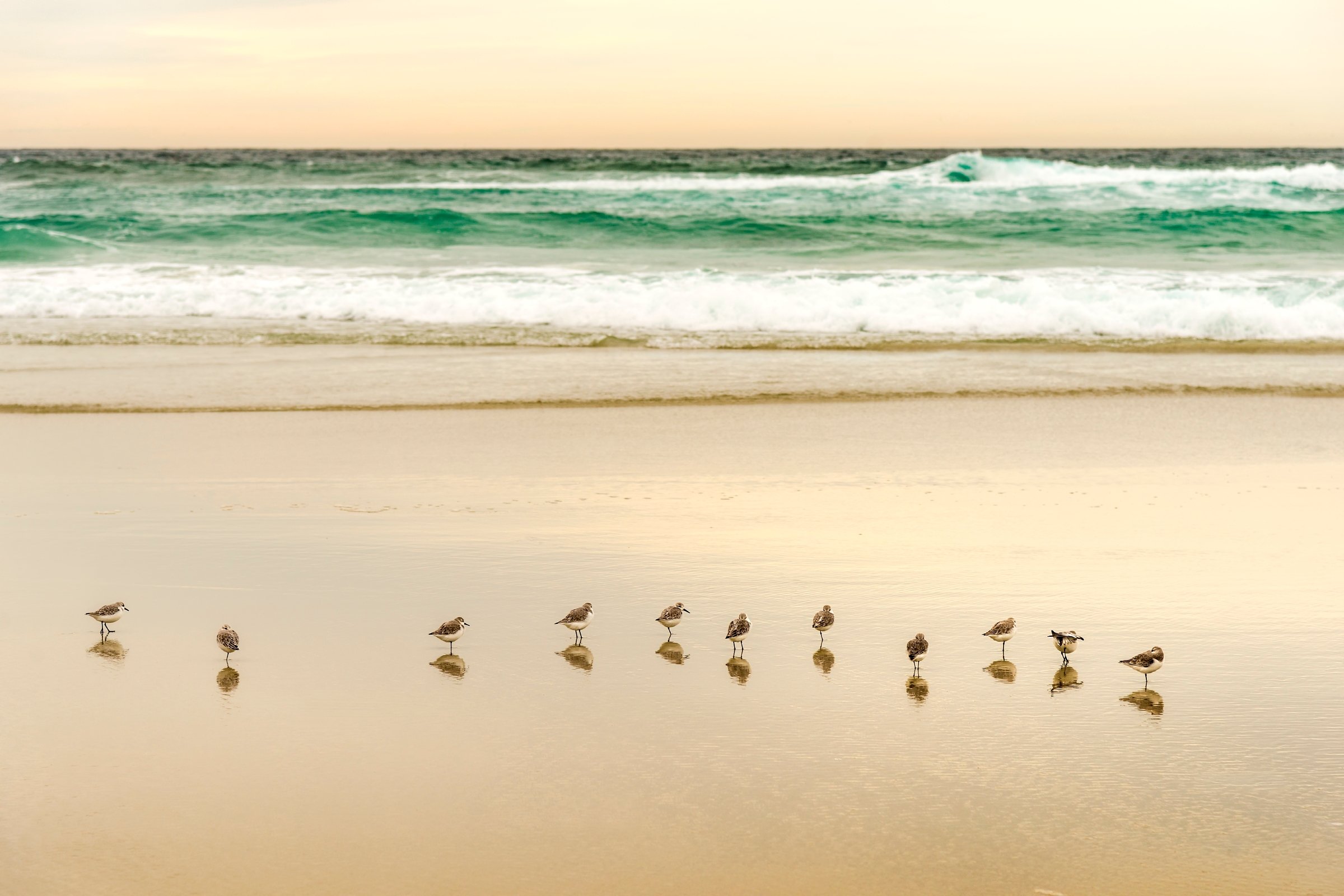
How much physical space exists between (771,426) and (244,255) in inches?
684

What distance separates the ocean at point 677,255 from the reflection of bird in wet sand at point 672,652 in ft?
31.2

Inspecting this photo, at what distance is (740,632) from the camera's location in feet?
18.7

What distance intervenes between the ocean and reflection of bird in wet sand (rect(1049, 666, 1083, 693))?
9.60 meters

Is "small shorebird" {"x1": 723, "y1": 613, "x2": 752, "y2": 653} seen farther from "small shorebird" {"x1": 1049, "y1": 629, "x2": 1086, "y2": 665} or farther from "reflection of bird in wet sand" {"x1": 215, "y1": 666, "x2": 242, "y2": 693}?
"reflection of bird in wet sand" {"x1": 215, "y1": 666, "x2": 242, "y2": 693}

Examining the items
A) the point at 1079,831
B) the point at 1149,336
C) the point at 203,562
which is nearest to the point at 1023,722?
the point at 1079,831

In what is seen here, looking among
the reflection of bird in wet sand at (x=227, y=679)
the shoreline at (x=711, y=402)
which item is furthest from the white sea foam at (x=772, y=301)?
the reflection of bird in wet sand at (x=227, y=679)

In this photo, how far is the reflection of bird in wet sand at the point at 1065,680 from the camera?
532 centimetres

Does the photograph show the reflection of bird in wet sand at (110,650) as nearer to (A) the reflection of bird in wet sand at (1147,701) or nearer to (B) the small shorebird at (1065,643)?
(B) the small shorebird at (1065,643)

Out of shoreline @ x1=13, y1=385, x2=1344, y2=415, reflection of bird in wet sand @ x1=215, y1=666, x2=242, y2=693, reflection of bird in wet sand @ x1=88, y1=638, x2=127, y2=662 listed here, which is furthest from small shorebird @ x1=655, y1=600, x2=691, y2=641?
shoreline @ x1=13, y1=385, x2=1344, y2=415

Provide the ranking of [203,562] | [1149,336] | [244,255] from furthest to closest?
1. [244,255]
2. [1149,336]
3. [203,562]

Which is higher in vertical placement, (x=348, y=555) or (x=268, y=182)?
(x=268, y=182)

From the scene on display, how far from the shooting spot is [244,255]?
24844mm

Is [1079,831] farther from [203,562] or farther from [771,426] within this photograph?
[771,426]

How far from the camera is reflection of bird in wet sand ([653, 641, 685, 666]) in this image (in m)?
5.61
